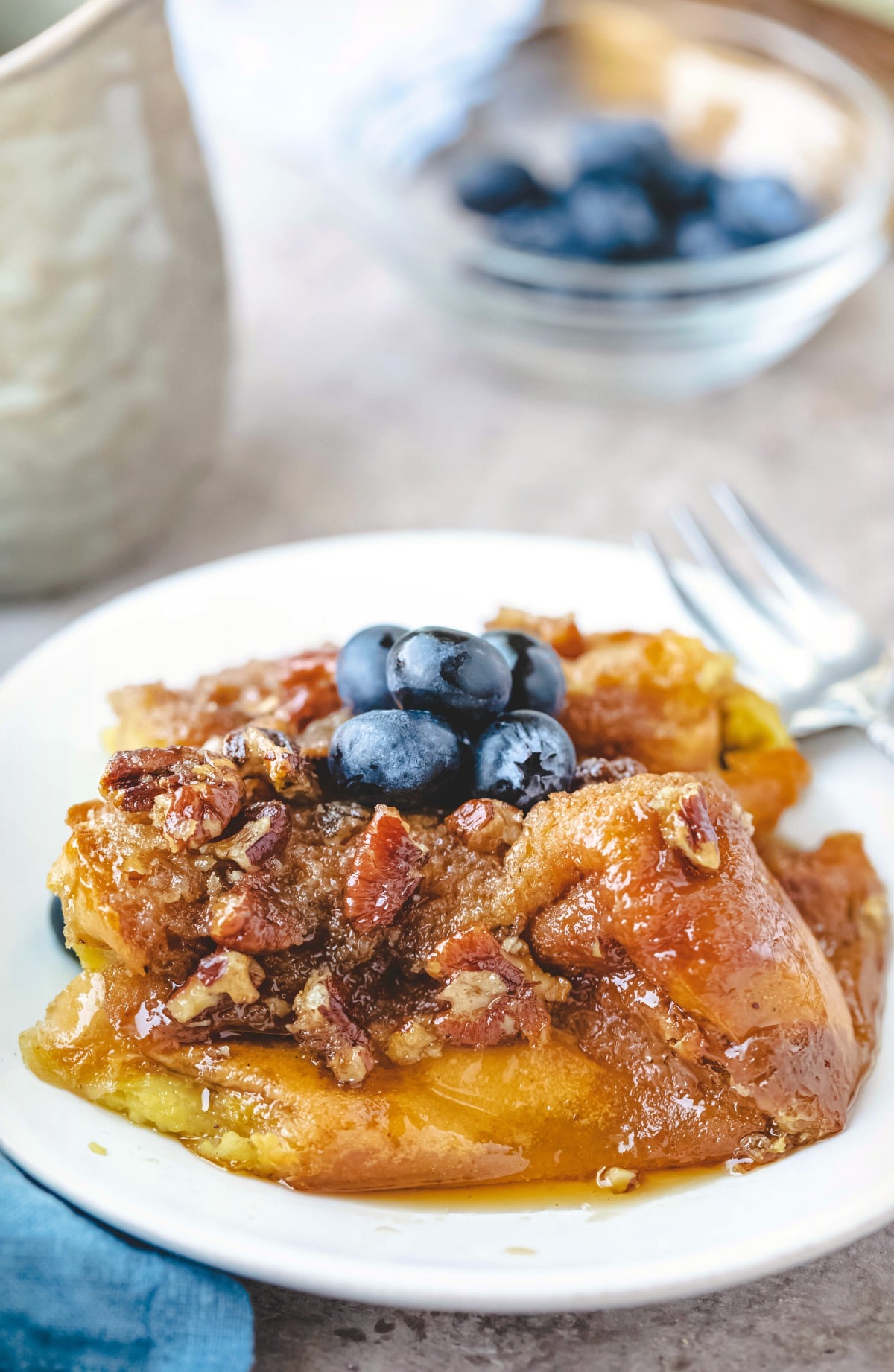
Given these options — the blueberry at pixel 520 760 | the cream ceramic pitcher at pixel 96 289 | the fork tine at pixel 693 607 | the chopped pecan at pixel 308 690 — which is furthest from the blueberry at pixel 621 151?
the blueberry at pixel 520 760

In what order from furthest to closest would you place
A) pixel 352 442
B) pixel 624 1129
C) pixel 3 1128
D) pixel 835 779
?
pixel 352 442, pixel 835 779, pixel 624 1129, pixel 3 1128

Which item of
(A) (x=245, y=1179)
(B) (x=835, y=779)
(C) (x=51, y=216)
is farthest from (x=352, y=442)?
(A) (x=245, y=1179)

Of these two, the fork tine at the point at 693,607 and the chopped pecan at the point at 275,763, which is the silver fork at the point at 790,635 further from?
the chopped pecan at the point at 275,763

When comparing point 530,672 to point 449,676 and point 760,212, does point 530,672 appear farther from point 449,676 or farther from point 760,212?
point 760,212

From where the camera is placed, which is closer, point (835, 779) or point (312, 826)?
point (312, 826)

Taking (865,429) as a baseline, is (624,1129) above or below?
above

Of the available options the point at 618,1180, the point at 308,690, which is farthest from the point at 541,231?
the point at 618,1180

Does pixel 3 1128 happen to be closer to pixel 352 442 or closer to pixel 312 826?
pixel 312 826
